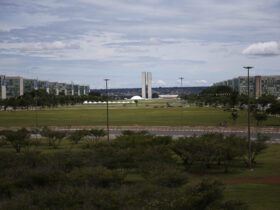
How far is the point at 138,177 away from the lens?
30.5 metres

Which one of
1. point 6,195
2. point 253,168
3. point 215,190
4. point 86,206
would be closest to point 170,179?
point 215,190

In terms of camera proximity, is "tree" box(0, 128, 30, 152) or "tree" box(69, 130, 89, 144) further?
"tree" box(69, 130, 89, 144)

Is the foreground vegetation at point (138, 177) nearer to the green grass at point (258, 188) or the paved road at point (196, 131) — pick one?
the green grass at point (258, 188)

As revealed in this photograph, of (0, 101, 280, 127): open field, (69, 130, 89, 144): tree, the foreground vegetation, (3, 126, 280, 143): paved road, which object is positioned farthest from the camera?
(0, 101, 280, 127): open field

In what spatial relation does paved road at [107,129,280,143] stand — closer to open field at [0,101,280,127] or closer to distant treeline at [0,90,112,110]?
open field at [0,101,280,127]

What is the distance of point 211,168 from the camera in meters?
34.9

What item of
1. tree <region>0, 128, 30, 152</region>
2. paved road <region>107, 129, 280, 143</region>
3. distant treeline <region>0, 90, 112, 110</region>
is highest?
distant treeline <region>0, 90, 112, 110</region>

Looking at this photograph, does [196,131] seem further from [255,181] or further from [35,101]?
[35,101]

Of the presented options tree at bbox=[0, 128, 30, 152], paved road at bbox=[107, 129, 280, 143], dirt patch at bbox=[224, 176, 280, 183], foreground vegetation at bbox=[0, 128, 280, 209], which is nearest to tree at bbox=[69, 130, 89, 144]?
tree at bbox=[0, 128, 30, 152]

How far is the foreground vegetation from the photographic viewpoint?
16.5 metres

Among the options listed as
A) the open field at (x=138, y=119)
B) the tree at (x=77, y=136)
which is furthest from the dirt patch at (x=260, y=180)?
the open field at (x=138, y=119)

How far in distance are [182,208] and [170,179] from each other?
21.9ft

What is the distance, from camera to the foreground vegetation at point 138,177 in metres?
16.5

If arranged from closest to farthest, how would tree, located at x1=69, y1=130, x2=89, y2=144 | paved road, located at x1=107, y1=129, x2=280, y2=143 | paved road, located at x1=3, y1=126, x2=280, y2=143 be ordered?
1. tree, located at x1=69, y1=130, x2=89, y2=144
2. paved road, located at x1=107, y1=129, x2=280, y2=143
3. paved road, located at x1=3, y1=126, x2=280, y2=143
